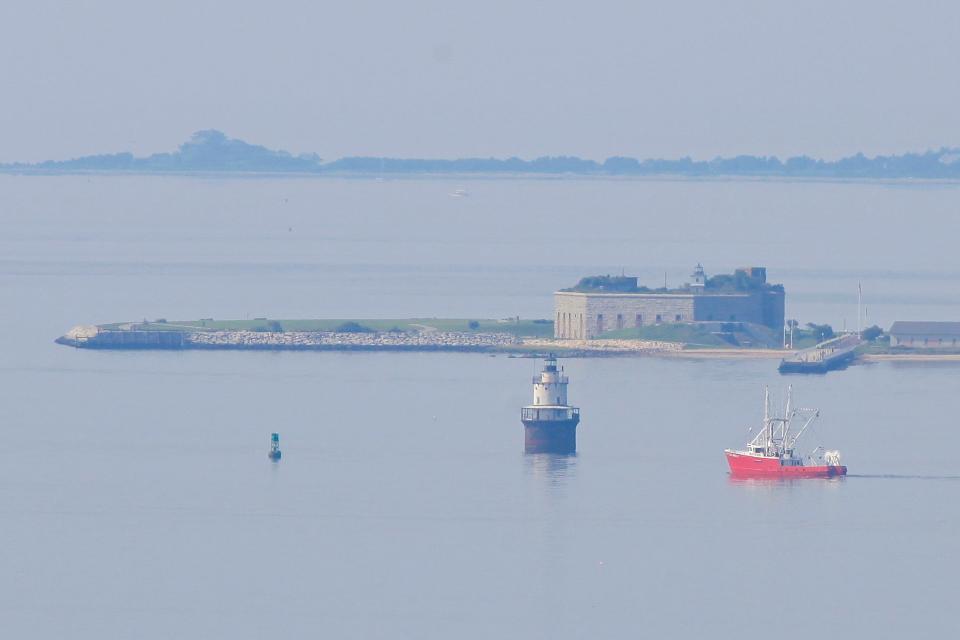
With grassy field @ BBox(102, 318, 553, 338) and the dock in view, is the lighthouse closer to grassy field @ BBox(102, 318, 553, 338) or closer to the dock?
the dock

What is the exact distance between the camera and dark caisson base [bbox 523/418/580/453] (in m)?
46.6

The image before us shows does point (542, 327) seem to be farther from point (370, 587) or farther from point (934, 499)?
point (370, 587)

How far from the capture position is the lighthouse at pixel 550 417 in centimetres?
4653

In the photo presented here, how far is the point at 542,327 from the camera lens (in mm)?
75125

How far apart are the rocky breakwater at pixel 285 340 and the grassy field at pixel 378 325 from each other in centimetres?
88

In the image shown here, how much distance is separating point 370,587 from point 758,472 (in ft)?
38.7

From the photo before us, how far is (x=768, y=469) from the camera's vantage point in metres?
45.1

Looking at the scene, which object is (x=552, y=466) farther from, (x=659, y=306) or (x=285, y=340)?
(x=285, y=340)

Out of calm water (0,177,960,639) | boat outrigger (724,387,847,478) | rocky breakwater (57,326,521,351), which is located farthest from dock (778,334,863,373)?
boat outrigger (724,387,847,478)

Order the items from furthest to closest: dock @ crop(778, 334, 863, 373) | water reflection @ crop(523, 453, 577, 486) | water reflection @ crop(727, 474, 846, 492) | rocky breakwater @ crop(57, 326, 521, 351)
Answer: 1. rocky breakwater @ crop(57, 326, 521, 351)
2. dock @ crop(778, 334, 863, 373)
3. water reflection @ crop(523, 453, 577, 486)
4. water reflection @ crop(727, 474, 846, 492)

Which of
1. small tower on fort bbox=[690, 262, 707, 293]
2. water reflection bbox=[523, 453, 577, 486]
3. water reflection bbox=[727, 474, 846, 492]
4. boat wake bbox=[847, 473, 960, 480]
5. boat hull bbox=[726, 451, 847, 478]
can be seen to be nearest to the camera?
water reflection bbox=[727, 474, 846, 492]

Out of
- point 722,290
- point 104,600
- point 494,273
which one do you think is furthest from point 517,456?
point 494,273

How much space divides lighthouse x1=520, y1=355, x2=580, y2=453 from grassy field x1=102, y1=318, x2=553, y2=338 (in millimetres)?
26499

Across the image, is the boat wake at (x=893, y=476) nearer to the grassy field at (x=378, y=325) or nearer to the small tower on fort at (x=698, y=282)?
the small tower on fort at (x=698, y=282)
